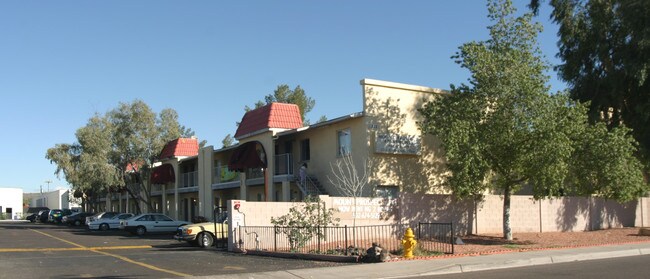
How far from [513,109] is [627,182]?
620 centimetres

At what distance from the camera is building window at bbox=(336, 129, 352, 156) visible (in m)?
28.0

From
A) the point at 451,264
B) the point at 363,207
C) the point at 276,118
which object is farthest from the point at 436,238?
the point at 276,118

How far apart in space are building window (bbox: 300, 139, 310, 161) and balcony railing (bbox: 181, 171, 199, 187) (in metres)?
12.5

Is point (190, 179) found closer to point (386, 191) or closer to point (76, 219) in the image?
point (76, 219)

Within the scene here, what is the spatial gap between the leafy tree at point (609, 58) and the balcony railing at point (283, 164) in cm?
1516

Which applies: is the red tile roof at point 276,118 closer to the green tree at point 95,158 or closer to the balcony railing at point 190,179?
the balcony railing at point 190,179

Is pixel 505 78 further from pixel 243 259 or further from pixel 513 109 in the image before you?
pixel 243 259

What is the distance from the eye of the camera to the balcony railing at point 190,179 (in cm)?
4219

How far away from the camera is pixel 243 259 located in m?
19.4

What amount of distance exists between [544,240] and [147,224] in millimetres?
22614

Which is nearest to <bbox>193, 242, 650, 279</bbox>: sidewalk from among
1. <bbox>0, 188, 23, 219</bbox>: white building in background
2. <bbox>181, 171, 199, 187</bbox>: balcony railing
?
<bbox>181, 171, 199, 187</bbox>: balcony railing

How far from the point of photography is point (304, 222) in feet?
68.7

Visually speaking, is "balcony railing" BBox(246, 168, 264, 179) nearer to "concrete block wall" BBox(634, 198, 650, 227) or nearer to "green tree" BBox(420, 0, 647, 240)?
"green tree" BBox(420, 0, 647, 240)

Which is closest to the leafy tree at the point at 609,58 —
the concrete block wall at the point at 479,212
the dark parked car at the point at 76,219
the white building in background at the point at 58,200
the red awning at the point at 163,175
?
the concrete block wall at the point at 479,212
